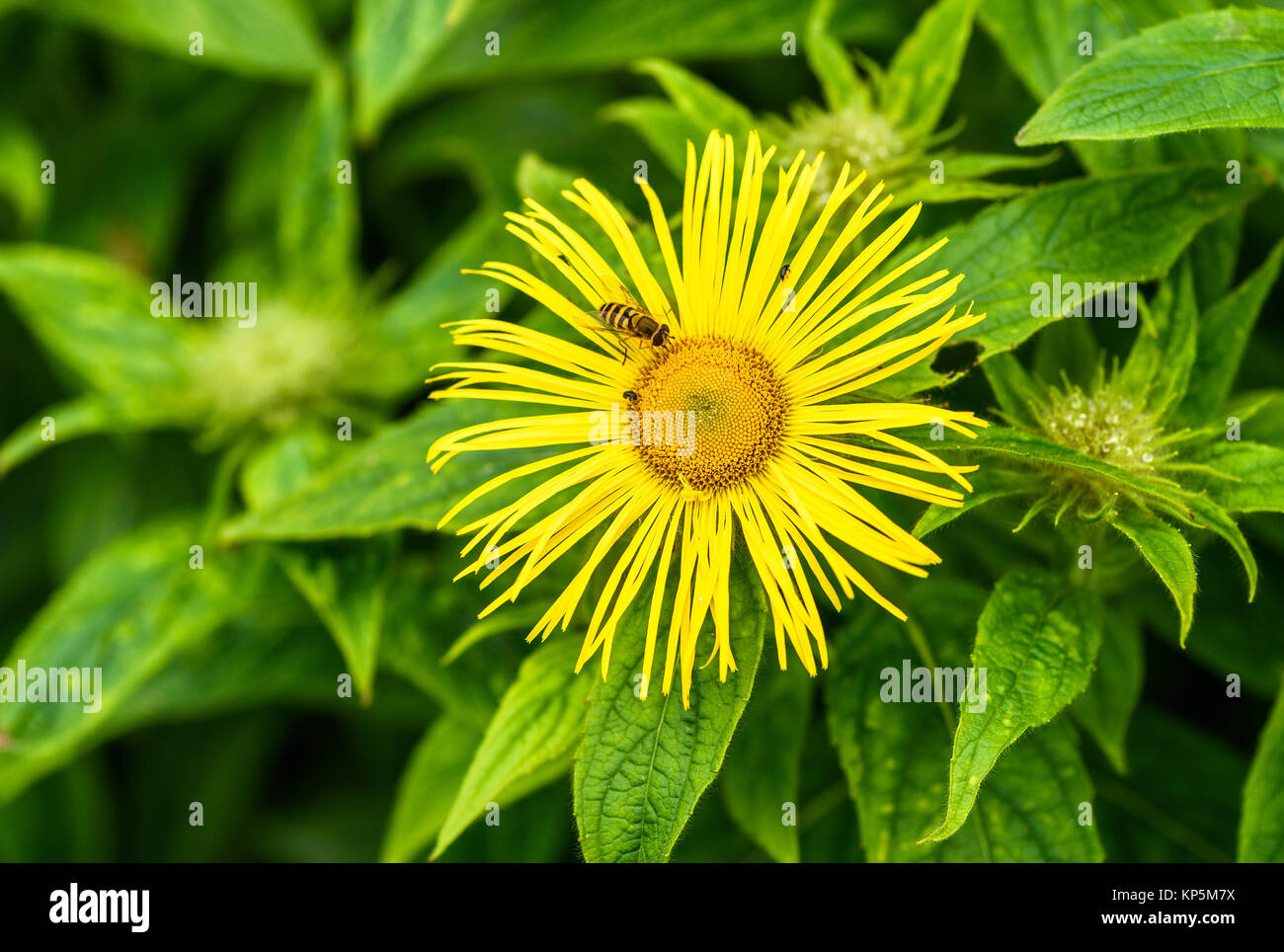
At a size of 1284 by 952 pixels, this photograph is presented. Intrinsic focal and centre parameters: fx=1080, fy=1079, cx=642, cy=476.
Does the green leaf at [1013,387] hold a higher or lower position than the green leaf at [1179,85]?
lower

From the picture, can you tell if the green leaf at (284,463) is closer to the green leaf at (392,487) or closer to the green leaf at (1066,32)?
the green leaf at (392,487)

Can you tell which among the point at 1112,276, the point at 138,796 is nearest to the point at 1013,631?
the point at 1112,276

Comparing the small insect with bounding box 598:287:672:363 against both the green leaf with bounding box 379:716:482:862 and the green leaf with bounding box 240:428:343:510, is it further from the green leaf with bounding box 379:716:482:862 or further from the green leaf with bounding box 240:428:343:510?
the green leaf with bounding box 379:716:482:862

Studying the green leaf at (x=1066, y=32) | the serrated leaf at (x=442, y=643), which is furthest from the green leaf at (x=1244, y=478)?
the serrated leaf at (x=442, y=643)

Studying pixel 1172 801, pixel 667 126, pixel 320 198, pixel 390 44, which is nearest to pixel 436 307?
pixel 320 198

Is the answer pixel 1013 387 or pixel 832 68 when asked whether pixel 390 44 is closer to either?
pixel 832 68
